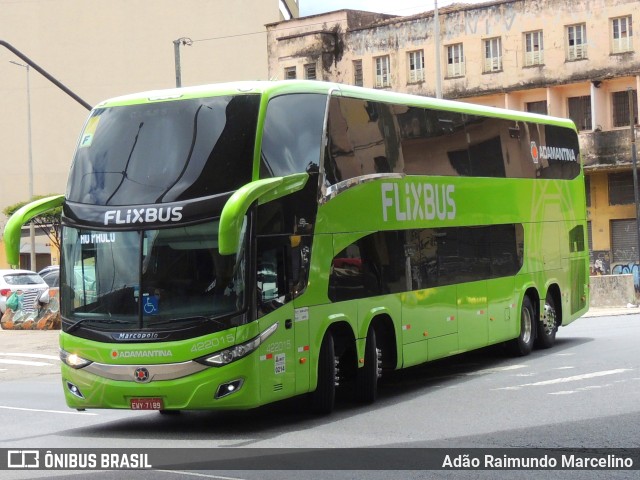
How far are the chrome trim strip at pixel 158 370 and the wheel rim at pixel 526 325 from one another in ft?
31.8

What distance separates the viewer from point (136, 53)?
85.0m

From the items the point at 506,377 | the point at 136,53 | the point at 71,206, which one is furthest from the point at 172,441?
the point at 136,53

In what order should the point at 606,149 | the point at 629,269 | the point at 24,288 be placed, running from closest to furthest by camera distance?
the point at 24,288 → the point at 629,269 → the point at 606,149

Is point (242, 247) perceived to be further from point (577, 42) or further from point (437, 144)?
point (577, 42)

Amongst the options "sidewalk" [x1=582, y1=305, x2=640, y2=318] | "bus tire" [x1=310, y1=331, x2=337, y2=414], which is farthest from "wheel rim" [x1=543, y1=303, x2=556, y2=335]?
"sidewalk" [x1=582, y1=305, x2=640, y2=318]

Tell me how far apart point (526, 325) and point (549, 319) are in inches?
43.6

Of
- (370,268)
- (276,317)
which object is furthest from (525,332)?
(276,317)

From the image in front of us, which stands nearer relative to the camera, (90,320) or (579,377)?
(90,320)

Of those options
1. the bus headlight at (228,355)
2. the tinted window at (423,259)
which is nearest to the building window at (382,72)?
the tinted window at (423,259)

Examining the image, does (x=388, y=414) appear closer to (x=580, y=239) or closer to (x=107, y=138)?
(x=107, y=138)

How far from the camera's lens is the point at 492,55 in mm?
58688

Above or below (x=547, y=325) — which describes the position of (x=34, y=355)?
below

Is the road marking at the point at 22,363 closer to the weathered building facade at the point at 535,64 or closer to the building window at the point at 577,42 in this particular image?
the weathered building facade at the point at 535,64

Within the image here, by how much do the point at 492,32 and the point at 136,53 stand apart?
110ft
